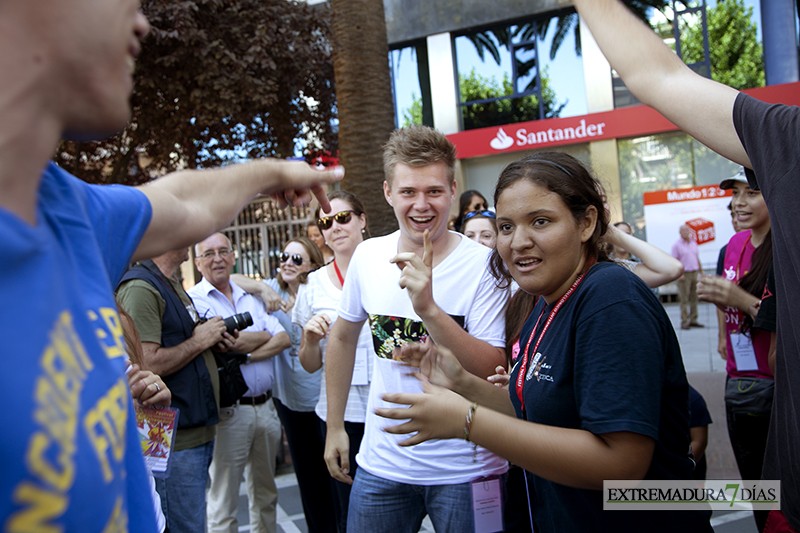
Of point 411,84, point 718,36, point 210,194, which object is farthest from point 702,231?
point 210,194

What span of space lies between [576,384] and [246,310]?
3.53m

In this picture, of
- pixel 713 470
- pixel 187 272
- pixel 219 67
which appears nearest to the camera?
pixel 713 470

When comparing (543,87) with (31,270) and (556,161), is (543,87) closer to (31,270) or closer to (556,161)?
(556,161)

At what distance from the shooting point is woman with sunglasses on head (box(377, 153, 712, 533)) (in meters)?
1.49

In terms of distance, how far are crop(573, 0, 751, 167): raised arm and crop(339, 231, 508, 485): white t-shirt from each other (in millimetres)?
1067

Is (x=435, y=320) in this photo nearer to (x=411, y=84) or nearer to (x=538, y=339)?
(x=538, y=339)

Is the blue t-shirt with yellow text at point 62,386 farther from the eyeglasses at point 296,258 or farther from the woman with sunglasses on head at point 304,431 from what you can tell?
the eyeglasses at point 296,258

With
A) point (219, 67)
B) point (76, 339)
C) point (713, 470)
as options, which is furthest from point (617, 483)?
point (219, 67)

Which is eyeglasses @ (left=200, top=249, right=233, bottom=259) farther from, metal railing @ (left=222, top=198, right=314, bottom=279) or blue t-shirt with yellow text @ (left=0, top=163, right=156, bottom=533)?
metal railing @ (left=222, top=198, right=314, bottom=279)

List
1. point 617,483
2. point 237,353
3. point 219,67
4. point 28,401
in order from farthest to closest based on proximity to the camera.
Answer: point 219,67
point 237,353
point 617,483
point 28,401

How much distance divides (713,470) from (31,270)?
533 centimetres

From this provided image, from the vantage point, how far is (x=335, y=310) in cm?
390

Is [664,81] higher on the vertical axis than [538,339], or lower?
higher

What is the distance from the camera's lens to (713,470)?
15.6ft
